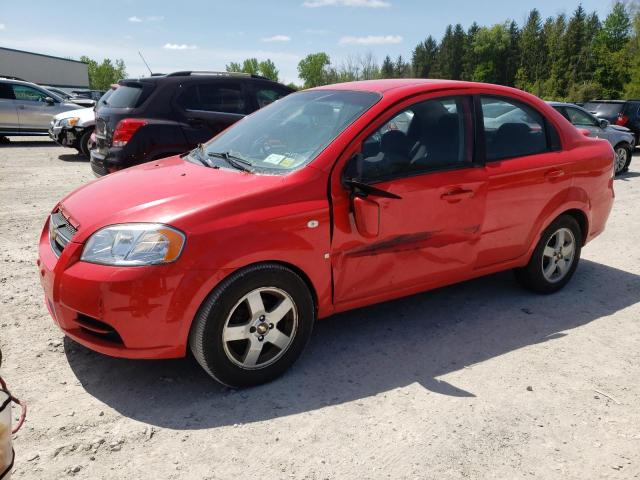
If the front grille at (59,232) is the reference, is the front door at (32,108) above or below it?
below

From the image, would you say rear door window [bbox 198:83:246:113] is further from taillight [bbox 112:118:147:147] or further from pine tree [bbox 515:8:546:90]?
pine tree [bbox 515:8:546:90]

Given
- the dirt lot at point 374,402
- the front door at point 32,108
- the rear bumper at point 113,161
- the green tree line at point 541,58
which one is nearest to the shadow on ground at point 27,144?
the front door at point 32,108

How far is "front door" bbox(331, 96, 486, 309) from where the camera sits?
3.29 meters

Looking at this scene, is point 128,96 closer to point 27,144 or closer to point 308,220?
point 308,220

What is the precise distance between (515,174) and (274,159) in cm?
181

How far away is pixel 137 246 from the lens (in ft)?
9.21

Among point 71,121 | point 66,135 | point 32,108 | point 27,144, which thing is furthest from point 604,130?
point 27,144

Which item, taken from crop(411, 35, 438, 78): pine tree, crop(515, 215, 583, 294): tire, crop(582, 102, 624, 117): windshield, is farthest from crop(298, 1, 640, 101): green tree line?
crop(515, 215, 583, 294): tire

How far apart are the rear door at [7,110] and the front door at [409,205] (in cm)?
1458

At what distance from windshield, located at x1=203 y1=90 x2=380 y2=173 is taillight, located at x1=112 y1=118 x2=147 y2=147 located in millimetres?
2980

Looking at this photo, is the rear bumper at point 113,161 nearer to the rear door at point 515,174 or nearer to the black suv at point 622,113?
the rear door at point 515,174

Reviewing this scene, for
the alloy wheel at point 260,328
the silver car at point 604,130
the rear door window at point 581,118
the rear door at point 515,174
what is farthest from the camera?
the rear door window at point 581,118

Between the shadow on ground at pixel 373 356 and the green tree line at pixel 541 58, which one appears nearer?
the shadow on ground at pixel 373 356

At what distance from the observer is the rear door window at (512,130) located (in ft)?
13.3
